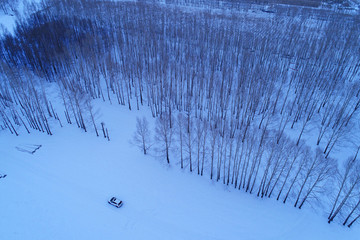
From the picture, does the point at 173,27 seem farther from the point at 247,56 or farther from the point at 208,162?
the point at 208,162

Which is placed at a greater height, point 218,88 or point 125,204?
point 218,88

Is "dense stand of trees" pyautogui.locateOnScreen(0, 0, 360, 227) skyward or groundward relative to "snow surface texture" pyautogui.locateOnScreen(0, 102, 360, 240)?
skyward

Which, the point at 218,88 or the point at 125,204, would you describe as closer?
the point at 125,204

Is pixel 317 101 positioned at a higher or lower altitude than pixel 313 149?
higher

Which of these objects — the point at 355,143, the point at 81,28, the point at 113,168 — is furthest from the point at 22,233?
the point at 81,28

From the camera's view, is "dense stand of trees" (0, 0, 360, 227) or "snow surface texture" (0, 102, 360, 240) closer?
"snow surface texture" (0, 102, 360, 240)
